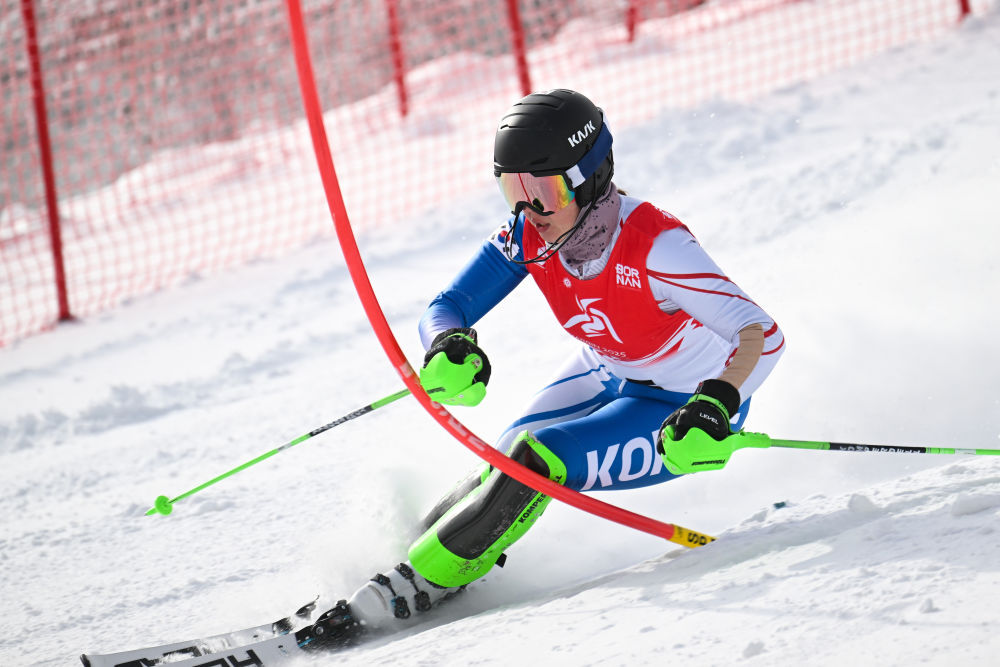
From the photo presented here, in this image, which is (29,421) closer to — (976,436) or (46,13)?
(976,436)

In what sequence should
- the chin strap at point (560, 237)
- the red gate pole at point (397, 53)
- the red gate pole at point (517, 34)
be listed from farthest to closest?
the red gate pole at point (397, 53), the red gate pole at point (517, 34), the chin strap at point (560, 237)

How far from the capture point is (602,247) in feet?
8.66

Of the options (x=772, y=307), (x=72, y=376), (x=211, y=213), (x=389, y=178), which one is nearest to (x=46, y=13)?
(x=211, y=213)

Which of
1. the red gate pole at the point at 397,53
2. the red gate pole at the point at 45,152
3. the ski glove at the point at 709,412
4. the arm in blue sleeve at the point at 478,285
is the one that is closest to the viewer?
the ski glove at the point at 709,412

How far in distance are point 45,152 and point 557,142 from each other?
5.24 meters

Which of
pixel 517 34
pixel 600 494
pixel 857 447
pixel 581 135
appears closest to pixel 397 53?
pixel 517 34

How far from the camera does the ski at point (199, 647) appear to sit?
254cm

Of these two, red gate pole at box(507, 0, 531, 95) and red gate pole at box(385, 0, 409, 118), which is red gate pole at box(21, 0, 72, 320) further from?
red gate pole at box(507, 0, 531, 95)

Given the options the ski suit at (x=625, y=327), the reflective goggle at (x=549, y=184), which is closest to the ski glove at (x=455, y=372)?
the ski suit at (x=625, y=327)

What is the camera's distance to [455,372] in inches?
104

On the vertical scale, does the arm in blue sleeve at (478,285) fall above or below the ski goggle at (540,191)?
below

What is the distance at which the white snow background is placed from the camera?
2123 millimetres

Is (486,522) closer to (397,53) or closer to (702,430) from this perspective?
(702,430)

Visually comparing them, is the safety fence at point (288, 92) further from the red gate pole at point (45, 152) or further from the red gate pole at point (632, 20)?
the red gate pole at point (632, 20)
